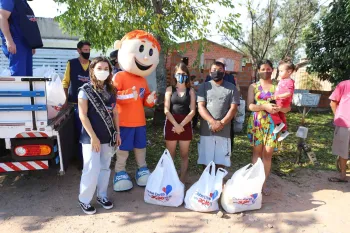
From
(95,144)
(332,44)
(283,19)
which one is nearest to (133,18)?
(95,144)

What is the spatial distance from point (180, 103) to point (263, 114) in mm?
1034

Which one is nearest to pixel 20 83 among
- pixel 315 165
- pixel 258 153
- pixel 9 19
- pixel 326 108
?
pixel 9 19

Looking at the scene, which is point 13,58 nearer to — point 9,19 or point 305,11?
point 9,19

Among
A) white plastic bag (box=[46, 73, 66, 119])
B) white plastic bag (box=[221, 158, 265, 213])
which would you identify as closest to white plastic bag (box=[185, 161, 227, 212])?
white plastic bag (box=[221, 158, 265, 213])

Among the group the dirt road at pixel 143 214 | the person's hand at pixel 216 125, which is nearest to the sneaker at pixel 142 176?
the dirt road at pixel 143 214

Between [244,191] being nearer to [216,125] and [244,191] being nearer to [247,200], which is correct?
[247,200]

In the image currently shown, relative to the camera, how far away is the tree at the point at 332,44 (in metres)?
8.12

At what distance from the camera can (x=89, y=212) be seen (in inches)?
117

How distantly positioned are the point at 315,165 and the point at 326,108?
26.0 feet

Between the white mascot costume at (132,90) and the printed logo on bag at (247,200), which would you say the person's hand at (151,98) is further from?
the printed logo on bag at (247,200)

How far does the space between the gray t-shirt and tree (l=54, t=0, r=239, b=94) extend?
7.76 ft

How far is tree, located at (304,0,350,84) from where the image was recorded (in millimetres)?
8125

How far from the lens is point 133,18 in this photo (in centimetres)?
572

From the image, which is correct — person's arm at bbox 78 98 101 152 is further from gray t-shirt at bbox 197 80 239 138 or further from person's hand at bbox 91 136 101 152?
gray t-shirt at bbox 197 80 239 138
